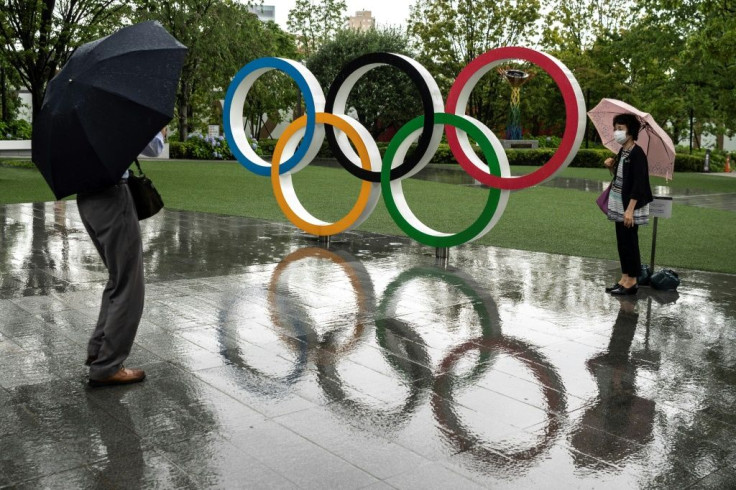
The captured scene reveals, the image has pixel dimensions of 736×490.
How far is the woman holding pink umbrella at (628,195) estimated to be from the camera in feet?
25.2

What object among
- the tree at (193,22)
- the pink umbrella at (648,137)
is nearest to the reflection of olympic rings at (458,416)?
the pink umbrella at (648,137)

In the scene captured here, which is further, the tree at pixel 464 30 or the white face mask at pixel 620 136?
the tree at pixel 464 30

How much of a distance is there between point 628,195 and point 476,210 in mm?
8362

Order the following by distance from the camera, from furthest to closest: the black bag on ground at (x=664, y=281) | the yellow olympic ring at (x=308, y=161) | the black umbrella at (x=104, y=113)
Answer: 1. the yellow olympic ring at (x=308, y=161)
2. the black bag on ground at (x=664, y=281)
3. the black umbrella at (x=104, y=113)

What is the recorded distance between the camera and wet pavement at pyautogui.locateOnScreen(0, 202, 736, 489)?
3855 millimetres

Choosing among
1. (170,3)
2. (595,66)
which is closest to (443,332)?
(170,3)

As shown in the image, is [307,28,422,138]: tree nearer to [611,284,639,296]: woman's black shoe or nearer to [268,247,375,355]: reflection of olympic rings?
[268,247,375,355]: reflection of olympic rings

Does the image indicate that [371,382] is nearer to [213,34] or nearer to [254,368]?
[254,368]

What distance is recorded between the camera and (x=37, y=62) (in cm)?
2284

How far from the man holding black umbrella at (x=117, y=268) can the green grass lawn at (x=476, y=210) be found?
7279 millimetres

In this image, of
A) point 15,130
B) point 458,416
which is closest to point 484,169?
point 458,416

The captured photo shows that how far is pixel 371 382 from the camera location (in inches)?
202

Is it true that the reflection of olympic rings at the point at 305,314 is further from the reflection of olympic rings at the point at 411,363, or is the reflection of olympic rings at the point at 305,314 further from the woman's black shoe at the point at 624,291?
the woman's black shoe at the point at 624,291

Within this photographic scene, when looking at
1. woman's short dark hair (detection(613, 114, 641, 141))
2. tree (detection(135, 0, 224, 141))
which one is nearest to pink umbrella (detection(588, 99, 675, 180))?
woman's short dark hair (detection(613, 114, 641, 141))
